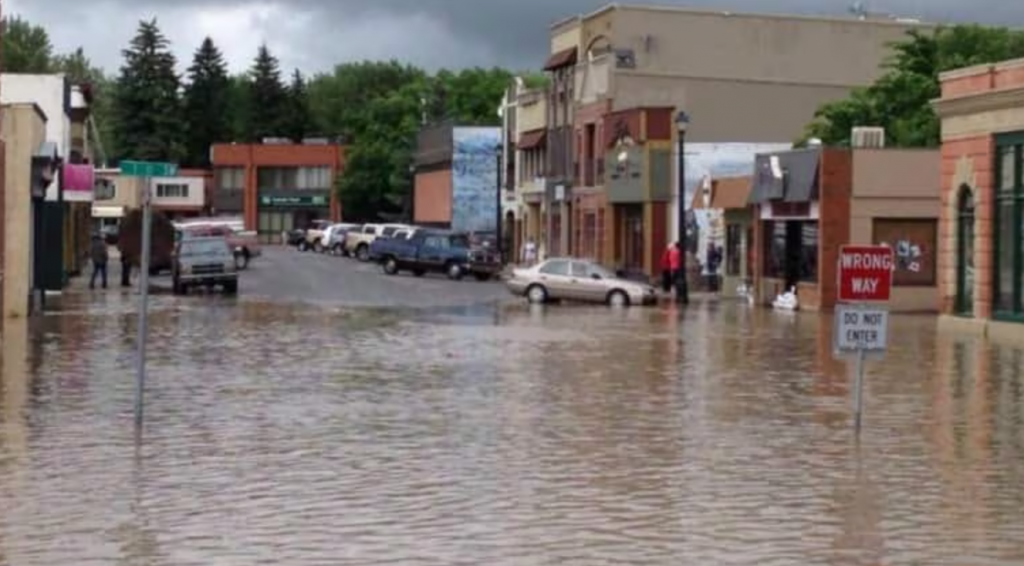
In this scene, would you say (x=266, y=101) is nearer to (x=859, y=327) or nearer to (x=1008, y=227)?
(x=1008, y=227)

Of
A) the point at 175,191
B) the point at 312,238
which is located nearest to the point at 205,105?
the point at 175,191

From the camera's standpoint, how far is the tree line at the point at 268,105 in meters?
141

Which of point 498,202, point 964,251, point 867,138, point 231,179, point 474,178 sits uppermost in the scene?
point 231,179

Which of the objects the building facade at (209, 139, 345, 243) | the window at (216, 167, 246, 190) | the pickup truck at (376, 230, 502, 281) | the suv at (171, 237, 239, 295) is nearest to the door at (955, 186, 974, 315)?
the suv at (171, 237, 239, 295)

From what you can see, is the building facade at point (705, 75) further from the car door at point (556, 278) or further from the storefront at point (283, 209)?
the storefront at point (283, 209)

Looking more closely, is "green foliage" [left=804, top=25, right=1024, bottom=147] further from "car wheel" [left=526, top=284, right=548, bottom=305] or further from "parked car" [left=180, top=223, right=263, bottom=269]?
"parked car" [left=180, top=223, right=263, bottom=269]

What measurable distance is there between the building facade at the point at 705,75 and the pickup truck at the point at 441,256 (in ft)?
18.4

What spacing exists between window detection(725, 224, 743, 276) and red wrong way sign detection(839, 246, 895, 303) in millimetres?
43924

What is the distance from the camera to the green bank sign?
15225 centimetres

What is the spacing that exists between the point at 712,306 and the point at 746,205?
24.3 feet

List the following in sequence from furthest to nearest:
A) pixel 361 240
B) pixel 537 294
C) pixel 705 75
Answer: pixel 361 240 < pixel 705 75 < pixel 537 294

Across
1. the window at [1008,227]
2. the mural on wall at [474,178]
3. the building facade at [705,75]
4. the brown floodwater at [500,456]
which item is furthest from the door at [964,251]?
the mural on wall at [474,178]

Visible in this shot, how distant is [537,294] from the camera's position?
55750 mm

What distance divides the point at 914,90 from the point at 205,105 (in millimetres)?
104387
